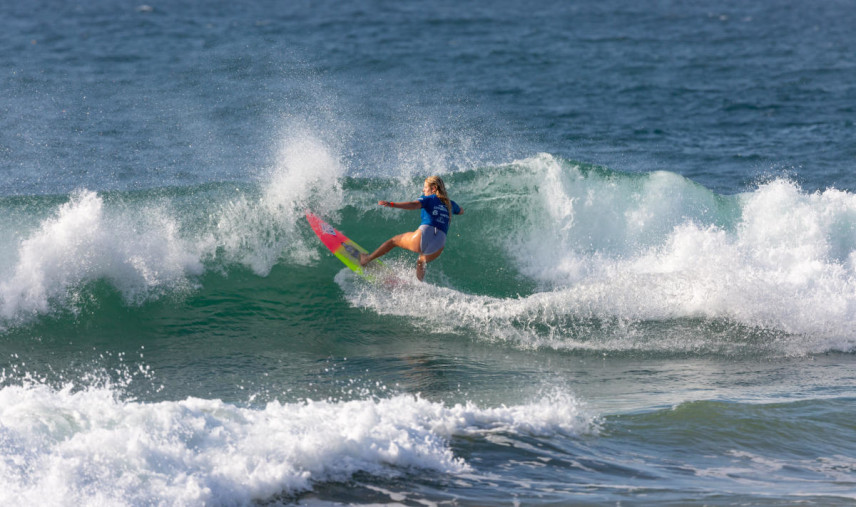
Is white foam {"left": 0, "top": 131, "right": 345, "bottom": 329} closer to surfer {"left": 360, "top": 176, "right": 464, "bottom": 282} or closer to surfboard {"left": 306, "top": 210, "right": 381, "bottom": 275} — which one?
surfboard {"left": 306, "top": 210, "right": 381, "bottom": 275}

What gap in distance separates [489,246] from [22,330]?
238 inches

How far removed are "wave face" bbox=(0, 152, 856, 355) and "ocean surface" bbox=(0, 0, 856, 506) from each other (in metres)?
0.04

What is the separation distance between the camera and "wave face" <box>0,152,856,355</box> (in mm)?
9586

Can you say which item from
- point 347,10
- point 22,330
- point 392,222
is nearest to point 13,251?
point 22,330

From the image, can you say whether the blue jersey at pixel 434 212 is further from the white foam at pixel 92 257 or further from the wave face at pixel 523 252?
the white foam at pixel 92 257

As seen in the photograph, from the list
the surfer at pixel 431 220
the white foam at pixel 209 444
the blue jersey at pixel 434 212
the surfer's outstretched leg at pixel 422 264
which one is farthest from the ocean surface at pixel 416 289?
the blue jersey at pixel 434 212

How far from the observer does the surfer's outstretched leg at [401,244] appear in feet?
32.4

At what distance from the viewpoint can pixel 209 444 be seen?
217 inches

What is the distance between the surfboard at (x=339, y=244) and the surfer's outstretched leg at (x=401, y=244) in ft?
0.41

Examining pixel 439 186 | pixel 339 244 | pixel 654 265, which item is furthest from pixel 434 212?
pixel 654 265

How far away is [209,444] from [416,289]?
189 inches

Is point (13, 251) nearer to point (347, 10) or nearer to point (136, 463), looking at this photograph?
point (136, 463)

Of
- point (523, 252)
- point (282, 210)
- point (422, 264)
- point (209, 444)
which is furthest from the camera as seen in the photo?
point (523, 252)

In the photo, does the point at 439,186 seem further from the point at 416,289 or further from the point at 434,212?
the point at 416,289
